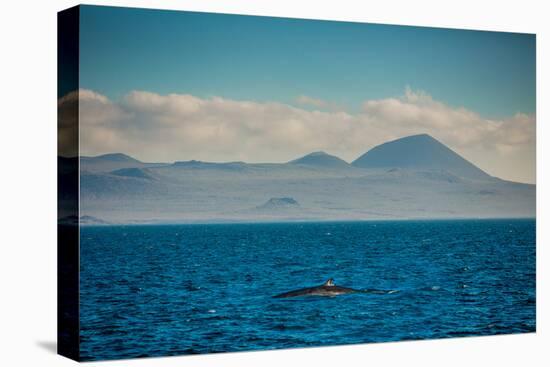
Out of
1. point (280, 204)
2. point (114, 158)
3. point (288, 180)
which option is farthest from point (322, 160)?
point (114, 158)

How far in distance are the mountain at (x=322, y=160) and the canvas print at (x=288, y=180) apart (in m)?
0.08

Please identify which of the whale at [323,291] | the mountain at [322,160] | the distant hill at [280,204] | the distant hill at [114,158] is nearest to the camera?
the distant hill at [114,158]

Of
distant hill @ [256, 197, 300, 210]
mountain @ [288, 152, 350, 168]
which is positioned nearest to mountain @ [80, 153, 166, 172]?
distant hill @ [256, 197, 300, 210]

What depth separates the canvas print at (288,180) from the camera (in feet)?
106

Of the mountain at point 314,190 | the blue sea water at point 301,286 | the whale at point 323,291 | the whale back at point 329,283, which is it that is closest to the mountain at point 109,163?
the mountain at point 314,190

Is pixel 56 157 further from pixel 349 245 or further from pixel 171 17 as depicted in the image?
pixel 349 245

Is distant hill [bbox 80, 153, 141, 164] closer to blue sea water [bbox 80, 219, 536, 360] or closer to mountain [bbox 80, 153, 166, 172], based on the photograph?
mountain [bbox 80, 153, 166, 172]

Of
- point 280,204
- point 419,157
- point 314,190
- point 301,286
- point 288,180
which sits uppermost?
point 419,157

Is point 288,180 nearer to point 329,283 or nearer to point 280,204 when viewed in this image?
point 280,204

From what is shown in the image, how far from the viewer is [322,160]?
124 feet

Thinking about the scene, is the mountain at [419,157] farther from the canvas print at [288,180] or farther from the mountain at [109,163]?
the mountain at [109,163]

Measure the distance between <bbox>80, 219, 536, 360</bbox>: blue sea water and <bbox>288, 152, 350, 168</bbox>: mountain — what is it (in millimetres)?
1910

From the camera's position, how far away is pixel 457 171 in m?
40.0

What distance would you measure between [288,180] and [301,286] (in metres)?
4.30
